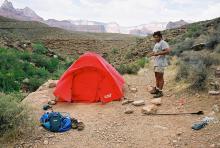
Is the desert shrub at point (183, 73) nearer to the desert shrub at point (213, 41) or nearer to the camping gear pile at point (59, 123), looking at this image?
the desert shrub at point (213, 41)

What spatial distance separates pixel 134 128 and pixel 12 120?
7.32 feet

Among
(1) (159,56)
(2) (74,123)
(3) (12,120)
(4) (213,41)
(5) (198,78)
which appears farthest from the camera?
(4) (213,41)

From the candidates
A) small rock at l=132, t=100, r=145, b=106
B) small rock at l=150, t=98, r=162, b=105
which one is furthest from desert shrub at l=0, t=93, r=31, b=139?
small rock at l=150, t=98, r=162, b=105

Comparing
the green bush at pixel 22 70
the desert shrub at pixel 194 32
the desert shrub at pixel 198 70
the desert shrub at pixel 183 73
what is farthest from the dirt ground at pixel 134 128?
the desert shrub at pixel 194 32

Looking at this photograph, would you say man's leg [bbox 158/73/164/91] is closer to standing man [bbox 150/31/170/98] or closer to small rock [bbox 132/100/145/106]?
standing man [bbox 150/31/170/98]

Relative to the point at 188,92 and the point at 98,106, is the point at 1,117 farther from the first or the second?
the point at 188,92

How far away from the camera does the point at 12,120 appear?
24.0ft

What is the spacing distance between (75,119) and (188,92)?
9.59 ft

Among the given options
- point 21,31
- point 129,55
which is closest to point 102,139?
point 129,55

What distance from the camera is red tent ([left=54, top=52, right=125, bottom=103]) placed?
10.1 metres

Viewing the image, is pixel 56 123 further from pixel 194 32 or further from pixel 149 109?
pixel 194 32

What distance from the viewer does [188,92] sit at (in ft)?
32.0

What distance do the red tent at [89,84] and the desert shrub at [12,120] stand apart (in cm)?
263

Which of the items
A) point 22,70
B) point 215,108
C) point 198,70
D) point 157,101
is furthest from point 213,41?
point 22,70
